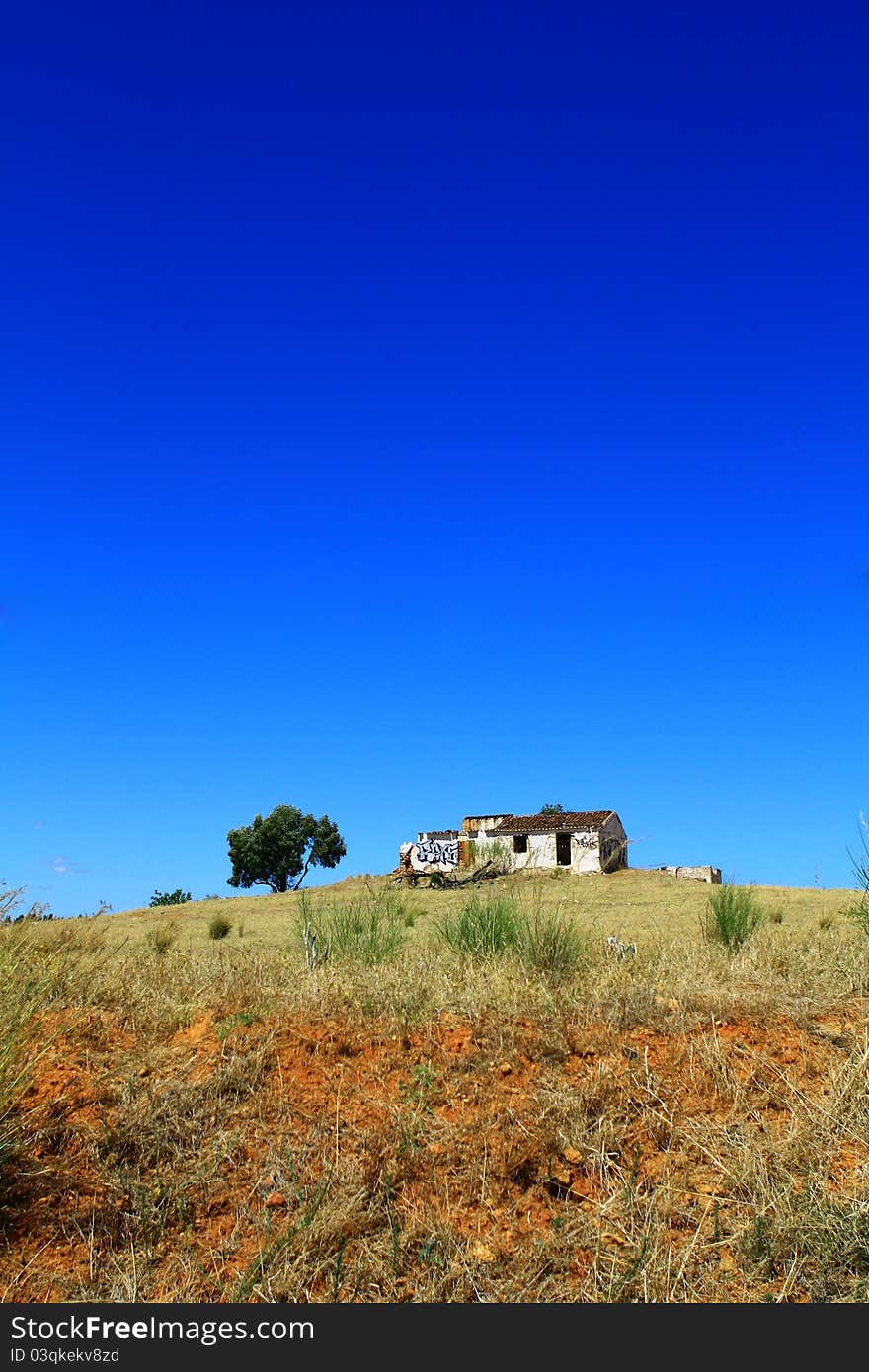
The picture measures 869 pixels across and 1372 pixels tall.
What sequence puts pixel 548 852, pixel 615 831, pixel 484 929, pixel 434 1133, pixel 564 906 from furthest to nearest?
pixel 615 831, pixel 548 852, pixel 564 906, pixel 484 929, pixel 434 1133

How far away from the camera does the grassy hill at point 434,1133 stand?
4.97 m

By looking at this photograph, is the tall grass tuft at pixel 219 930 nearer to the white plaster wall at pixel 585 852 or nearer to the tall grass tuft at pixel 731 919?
the tall grass tuft at pixel 731 919

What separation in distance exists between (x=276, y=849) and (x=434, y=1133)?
6247cm

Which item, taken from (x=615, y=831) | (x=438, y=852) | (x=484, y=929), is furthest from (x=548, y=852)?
(x=484, y=929)

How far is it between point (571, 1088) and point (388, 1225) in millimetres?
1632

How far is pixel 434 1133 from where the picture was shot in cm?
598

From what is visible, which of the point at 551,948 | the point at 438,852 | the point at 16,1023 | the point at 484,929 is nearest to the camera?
the point at 16,1023

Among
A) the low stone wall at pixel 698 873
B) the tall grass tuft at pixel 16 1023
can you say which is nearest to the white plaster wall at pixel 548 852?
the low stone wall at pixel 698 873

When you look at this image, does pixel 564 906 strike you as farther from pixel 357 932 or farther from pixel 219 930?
pixel 357 932

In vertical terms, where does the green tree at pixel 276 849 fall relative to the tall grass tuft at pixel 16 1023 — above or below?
above

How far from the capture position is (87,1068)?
6.63m

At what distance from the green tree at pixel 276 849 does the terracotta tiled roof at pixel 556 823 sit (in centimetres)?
1717

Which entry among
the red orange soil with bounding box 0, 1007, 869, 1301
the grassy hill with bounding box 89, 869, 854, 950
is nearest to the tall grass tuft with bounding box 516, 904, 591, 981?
the red orange soil with bounding box 0, 1007, 869, 1301
